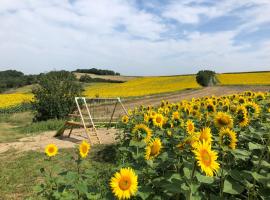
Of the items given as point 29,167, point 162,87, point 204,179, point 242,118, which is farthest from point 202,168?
point 162,87

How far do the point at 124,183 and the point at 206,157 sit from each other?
1.55 ft

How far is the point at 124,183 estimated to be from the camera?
2221 millimetres

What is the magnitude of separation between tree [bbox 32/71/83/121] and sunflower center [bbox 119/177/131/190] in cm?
1684

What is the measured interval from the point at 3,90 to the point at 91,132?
49.6m

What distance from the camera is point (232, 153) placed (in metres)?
2.66

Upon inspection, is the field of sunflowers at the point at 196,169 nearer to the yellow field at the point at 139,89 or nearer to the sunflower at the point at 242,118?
the sunflower at the point at 242,118

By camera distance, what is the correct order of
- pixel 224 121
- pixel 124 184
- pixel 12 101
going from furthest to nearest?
pixel 12 101 < pixel 224 121 < pixel 124 184

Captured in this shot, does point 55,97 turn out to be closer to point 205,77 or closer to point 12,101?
point 12,101

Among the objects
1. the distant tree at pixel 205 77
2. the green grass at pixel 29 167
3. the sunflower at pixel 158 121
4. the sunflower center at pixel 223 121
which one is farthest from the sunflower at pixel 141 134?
the distant tree at pixel 205 77

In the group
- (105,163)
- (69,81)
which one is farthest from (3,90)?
(105,163)

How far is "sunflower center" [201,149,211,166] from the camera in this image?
2.05 m

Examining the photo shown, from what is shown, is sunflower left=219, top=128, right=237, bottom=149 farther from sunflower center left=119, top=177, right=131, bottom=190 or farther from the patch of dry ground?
the patch of dry ground

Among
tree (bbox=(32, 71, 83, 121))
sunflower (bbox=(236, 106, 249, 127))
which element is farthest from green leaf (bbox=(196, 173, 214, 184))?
tree (bbox=(32, 71, 83, 121))

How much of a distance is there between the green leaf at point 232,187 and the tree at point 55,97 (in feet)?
55.1
